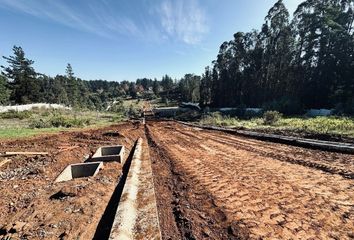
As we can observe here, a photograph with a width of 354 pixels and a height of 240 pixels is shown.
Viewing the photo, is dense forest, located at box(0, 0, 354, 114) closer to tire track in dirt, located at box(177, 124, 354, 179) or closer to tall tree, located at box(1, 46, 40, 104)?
tall tree, located at box(1, 46, 40, 104)

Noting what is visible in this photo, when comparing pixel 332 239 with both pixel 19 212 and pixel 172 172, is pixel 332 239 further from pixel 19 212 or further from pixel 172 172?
pixel 19 212

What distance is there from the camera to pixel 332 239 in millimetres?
3539

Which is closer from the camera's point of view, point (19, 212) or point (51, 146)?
point (19, 212)

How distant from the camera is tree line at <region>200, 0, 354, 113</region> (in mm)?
30234

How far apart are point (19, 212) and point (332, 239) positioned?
5715mm

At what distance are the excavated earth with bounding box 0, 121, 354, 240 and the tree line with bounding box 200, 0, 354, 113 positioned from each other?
2047 cm

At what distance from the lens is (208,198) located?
A: 5.29 meters

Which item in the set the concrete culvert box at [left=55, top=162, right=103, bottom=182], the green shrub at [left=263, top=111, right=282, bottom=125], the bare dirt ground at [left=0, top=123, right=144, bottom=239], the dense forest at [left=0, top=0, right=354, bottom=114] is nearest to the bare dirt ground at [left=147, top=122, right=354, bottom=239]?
the bare dirt ground at [left=0, top=123, right=144, bottom=239]

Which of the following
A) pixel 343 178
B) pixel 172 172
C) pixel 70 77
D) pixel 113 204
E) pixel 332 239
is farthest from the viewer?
pixel 70 77

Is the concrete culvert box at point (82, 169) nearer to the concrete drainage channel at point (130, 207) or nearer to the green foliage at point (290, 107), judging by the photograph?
the concrete drainage channel at point (130, 207)

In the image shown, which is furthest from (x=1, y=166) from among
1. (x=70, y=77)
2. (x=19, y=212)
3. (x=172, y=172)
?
(x=70, y=77)

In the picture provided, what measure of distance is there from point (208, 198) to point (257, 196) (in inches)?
42.5

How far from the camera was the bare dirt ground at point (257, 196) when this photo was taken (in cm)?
390

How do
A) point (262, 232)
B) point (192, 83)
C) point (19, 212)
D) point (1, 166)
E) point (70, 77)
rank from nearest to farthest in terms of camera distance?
1. point (262, 232)
2. point (19, 212)
3. point (1, 166)
4. point (70, 77)
5. point (192, 83)
